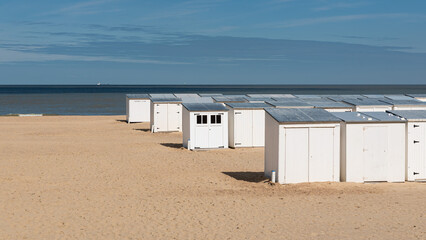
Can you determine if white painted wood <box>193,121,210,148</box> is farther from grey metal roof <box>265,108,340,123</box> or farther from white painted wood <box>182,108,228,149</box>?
grey metal roof <box>265,108,340,123</box>

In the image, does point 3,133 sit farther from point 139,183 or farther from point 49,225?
point 49,225

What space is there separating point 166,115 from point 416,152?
21.8 m

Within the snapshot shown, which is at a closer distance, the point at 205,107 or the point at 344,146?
the point at 344,146

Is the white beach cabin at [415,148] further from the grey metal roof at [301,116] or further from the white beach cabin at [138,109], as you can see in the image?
the white beach cabin at [138,109]

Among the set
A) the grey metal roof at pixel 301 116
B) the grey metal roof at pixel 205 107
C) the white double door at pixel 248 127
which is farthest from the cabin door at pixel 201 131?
the grey metal roof at pixel 301 116

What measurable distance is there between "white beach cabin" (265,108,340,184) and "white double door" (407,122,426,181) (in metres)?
2.31

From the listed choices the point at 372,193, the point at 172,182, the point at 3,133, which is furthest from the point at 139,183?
the point at 3,133

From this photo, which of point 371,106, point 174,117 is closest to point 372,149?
point 371,106

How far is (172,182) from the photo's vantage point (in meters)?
17.9

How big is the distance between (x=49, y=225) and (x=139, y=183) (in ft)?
18.2

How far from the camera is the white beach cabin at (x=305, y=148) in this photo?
1675 cm

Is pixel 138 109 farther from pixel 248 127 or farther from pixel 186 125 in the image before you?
pixel 248 127

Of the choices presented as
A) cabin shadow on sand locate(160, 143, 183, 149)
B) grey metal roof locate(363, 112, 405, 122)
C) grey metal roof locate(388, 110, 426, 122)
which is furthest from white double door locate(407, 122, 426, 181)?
cabin shadow on sand locate(160, 143, 183, 149)

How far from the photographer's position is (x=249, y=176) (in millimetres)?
19094
